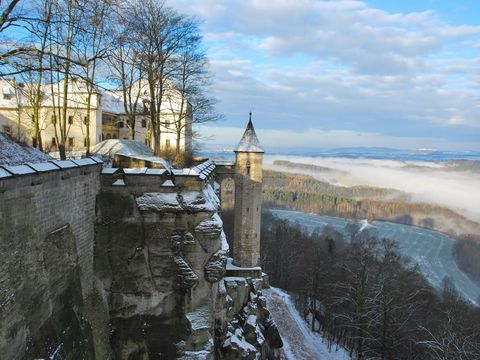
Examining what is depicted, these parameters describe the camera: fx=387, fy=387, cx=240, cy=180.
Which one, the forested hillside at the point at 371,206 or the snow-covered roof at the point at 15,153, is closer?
the snow-covered roof at the point at 15,153

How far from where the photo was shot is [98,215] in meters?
11.4

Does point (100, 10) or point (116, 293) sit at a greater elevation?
point (100, 10)

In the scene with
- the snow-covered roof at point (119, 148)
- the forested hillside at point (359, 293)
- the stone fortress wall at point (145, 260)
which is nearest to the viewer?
the stone fortress wall at point (145, 260)

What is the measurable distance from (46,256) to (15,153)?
364cm

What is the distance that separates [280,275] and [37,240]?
40.0 m

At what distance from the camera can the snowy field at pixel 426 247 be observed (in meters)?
63.4

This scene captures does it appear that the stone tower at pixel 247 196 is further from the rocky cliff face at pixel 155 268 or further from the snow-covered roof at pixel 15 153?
the snow-covered roof at pixel 15 153

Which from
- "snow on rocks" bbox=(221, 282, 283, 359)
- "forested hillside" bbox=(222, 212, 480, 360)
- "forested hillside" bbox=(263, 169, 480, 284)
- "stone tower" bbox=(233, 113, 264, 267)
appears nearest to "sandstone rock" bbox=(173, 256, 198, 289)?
"snow on rocks" bbox=(221, 282, 283, 359)

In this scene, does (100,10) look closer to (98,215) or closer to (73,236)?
(98,215)

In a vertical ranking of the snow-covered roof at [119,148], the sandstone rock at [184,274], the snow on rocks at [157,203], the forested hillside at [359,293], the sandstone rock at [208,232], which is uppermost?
the snow-covered roof at [119,148]

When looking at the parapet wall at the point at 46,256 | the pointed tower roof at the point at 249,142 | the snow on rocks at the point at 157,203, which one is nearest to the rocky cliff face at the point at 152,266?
the snow on rocks at the point at 157,203

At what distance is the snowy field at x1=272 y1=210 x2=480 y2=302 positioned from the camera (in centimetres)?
6339

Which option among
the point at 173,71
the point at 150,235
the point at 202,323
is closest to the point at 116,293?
the point at 150,235

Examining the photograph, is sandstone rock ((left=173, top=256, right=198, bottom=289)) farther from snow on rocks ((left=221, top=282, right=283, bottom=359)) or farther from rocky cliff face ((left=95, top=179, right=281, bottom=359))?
snow on rocks ((left=221, top=282, right=283, bottom=359))
